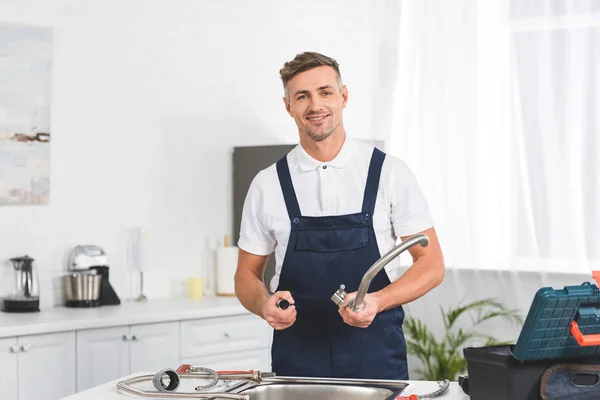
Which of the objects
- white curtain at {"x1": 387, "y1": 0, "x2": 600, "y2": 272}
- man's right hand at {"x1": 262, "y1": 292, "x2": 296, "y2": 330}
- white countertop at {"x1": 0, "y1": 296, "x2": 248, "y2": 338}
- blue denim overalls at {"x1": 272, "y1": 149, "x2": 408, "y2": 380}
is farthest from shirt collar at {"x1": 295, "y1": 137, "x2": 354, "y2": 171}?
white curtain at {"x1": 387, "y1": 0, "x2": 600, "y2": 272}

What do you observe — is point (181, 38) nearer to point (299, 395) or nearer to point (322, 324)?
point (322, 324)

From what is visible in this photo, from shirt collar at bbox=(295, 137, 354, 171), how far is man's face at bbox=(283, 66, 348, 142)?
0.09m

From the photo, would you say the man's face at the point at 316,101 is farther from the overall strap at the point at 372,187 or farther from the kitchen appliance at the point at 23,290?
the kitchen appliance at the point at 23,290

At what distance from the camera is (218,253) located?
5.29m

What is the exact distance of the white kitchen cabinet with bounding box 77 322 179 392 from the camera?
4176mm

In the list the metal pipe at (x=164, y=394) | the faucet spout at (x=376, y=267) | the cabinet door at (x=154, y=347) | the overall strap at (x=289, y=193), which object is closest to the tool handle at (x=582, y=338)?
the faucet spout at (x=376, y=267)

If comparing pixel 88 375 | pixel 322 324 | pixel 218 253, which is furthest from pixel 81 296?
pixel 322 324

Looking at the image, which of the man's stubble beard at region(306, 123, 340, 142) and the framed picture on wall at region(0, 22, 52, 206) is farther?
the framed picture on wall at region(0, 22, 52, 206)

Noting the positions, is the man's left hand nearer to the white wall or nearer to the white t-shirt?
the white t-shirt

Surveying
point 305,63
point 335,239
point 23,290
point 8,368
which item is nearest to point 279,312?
point 335,239

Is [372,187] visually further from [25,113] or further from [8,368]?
[25,113]

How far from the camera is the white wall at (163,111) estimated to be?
15.6 ft

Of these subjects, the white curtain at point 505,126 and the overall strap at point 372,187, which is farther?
the white curtain at point 505,126

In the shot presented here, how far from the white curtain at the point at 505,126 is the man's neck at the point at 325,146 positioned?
2.38 meters
